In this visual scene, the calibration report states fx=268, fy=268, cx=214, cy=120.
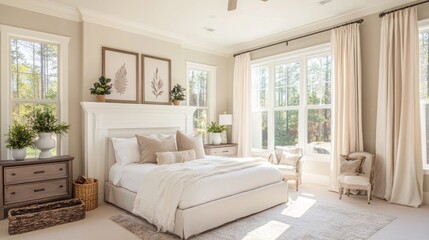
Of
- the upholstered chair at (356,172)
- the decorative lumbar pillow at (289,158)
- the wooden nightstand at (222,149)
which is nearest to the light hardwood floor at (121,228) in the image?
the upholstered chair at (356,172)

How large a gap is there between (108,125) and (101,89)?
589 mm

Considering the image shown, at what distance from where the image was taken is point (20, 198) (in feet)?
11.2

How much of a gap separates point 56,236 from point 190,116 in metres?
3.25

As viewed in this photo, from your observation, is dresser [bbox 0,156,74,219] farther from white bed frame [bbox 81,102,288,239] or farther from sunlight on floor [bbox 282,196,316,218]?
sunlight on floor [bbox 282,196,316,218]

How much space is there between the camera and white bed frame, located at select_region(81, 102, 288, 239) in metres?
2.90

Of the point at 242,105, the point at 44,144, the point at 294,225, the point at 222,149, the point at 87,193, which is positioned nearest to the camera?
the point at 294,225

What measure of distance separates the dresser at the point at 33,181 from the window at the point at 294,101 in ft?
13.1

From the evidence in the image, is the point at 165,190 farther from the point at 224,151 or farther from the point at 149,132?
the point at 224,151

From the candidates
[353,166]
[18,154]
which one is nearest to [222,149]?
[353,166]

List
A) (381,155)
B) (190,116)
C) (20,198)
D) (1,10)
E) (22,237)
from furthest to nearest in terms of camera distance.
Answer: (190,116)
(381,155)
(1,10)
(20,198)
(22,237)

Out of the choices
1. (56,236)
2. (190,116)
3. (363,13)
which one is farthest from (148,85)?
(363,13)

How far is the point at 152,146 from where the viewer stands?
13.6ft

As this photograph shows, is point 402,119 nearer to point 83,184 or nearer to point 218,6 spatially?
point 218,6

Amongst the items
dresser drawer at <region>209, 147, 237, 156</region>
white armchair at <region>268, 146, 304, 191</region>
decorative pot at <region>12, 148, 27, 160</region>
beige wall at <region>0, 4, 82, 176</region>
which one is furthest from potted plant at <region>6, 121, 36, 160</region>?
white armchair at <region>268, 146, 304, 191</region>
